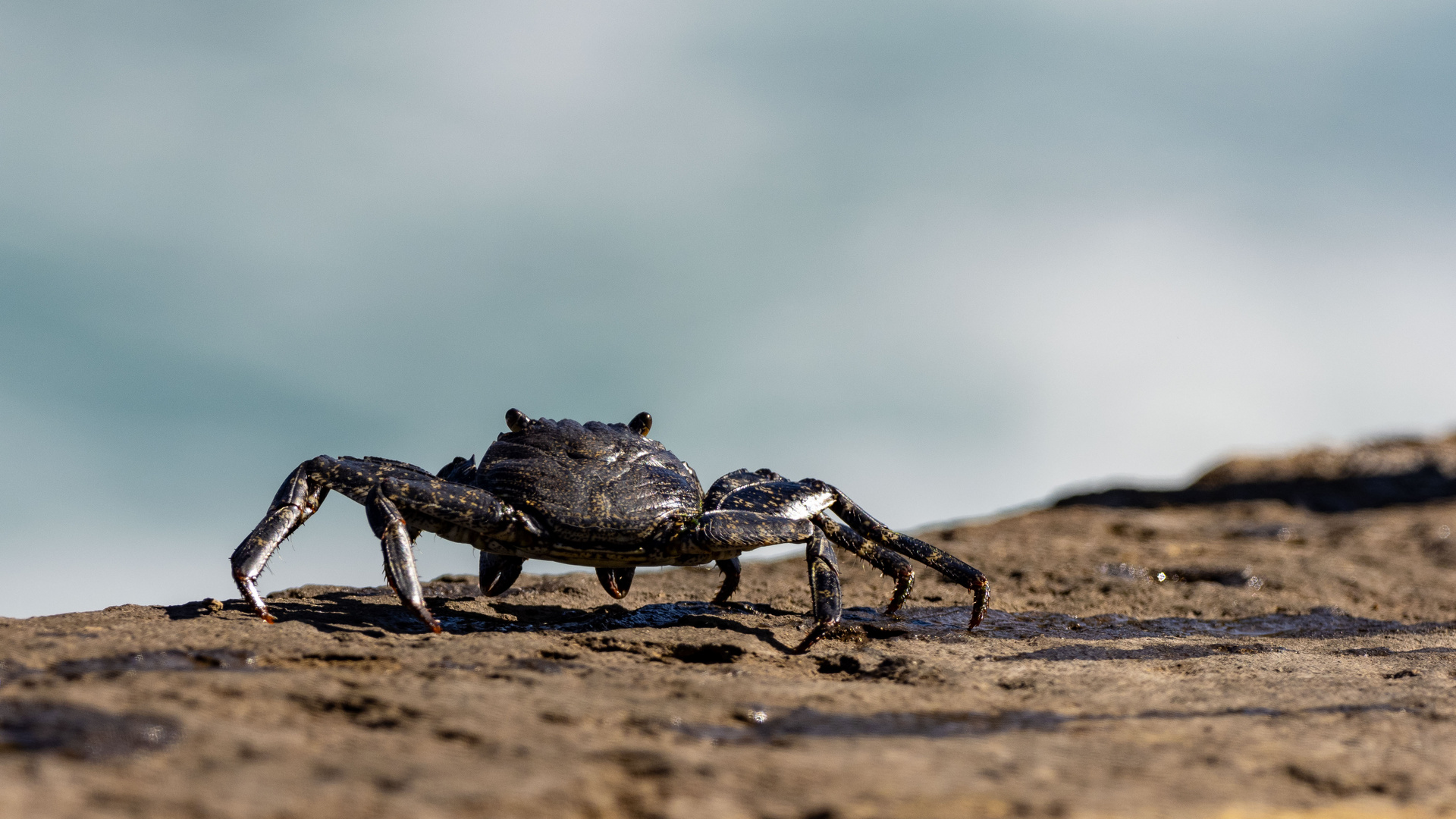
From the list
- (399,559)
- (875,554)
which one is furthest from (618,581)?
(399,559)

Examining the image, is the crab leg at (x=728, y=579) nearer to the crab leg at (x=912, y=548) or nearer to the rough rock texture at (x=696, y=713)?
the rough rock texture at (x=696, y=713)

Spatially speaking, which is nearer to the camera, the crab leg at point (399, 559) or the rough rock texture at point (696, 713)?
the rough rock texture at point (696, 713)

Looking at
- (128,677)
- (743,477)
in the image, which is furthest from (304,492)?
(743,477)

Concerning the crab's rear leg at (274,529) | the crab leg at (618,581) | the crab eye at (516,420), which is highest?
the crab eye at (516,420)

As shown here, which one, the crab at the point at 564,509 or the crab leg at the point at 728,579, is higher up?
the crab at the point at 564,509

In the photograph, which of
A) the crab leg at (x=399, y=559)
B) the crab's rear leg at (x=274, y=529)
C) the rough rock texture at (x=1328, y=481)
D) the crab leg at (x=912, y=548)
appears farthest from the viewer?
the rough rock texture at (x=1328, y=481)

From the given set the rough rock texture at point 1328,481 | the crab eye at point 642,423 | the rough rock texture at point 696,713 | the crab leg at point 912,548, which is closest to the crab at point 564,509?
the crab eye at point 642,423

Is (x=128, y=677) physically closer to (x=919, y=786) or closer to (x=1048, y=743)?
(x=919, y=786)

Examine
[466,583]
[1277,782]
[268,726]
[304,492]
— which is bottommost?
[1277,782]
